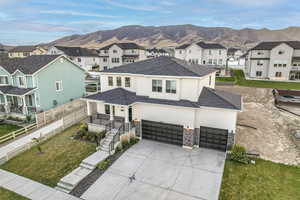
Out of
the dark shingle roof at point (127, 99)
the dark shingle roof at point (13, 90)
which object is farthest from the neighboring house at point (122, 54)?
the dark shingle roof at point (127, 99)

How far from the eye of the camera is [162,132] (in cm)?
1572

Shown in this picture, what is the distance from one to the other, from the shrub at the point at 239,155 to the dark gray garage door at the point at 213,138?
98cm

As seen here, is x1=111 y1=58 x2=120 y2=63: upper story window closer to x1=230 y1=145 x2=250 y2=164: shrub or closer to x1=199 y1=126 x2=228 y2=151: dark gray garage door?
x1=199 y1=126 x2=228 y2=151: dark gray garage door

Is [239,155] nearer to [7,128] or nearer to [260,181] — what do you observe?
[260,181]

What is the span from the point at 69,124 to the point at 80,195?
11552mm

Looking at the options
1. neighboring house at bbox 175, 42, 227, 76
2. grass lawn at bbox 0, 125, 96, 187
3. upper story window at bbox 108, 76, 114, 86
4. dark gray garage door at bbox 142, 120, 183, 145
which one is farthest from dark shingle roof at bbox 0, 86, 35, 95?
neighboring house at bbox 175, 42, 227, 76

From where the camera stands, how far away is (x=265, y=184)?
1081 cm

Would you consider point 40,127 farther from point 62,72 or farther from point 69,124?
point 62,72

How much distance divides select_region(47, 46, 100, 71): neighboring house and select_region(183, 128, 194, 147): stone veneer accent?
49520 mm

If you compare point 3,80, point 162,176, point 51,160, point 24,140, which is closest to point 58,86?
point 3,80

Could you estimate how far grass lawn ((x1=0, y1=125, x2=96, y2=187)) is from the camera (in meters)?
11.9

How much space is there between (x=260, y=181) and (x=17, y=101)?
28.3 m

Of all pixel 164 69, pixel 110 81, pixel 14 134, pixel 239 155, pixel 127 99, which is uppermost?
pixel 164 69

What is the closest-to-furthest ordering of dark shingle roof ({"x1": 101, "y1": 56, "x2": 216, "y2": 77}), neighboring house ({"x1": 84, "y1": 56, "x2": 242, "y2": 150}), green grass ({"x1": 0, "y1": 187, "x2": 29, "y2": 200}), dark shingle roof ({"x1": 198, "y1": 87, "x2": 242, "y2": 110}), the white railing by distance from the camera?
green grass ({"x1": 0, "y1": 187, "x2": 29, "y2": 200})
dark shingle roof ({"x1": 198, "y1": 87, "x2": 242, "y2": 110})
neighboring house ({"x1": 84, "y1": 56, "x2": 242, "y2": 150})
dark shingle roof ({"x1": 101, "y1": 56, "x2": 216, "y2": 77})
the white railing
